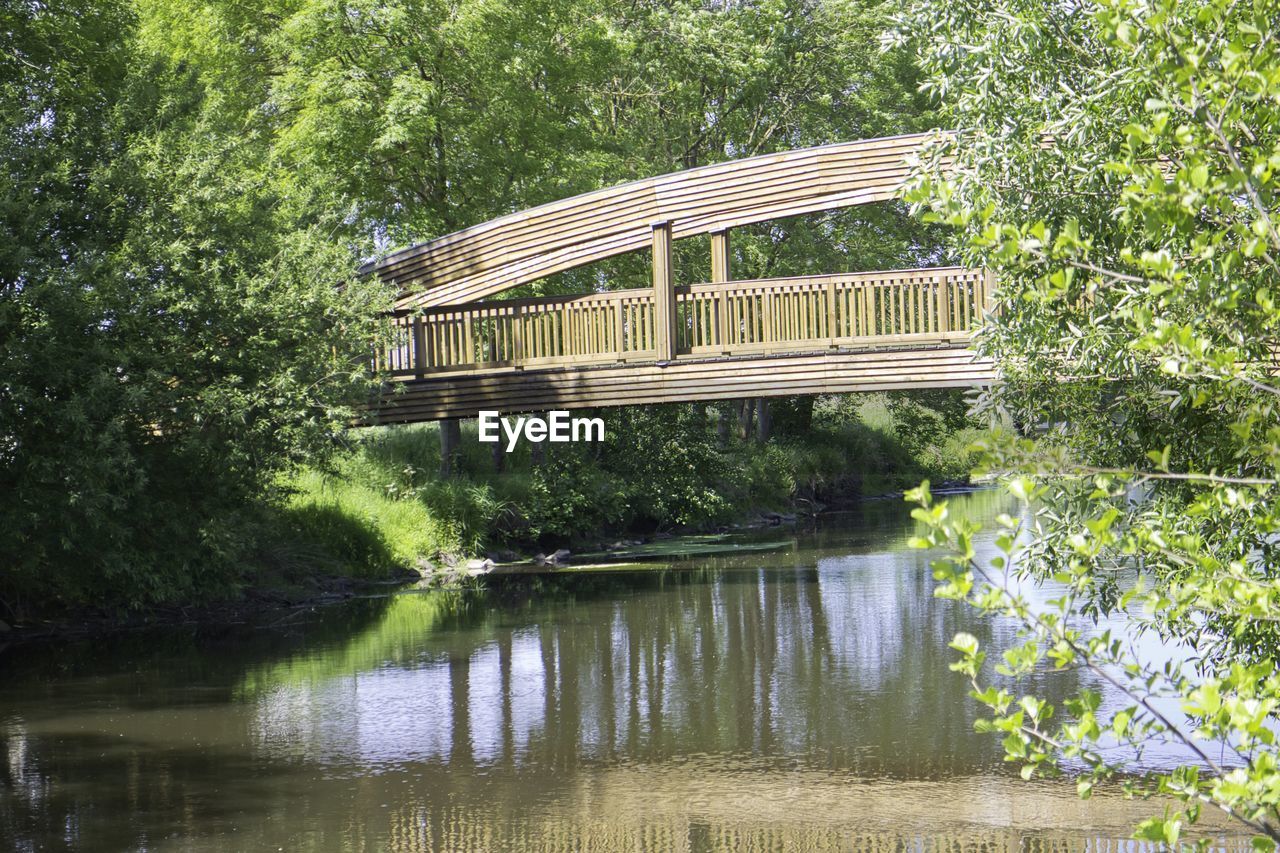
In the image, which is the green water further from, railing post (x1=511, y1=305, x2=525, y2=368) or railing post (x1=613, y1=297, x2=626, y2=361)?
railing post (x1=511, y1=305, x2=525, y2=368)

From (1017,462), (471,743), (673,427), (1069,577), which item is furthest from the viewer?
(673,427)

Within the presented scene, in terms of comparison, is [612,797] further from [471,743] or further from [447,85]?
[447,85]

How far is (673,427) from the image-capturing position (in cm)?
2791

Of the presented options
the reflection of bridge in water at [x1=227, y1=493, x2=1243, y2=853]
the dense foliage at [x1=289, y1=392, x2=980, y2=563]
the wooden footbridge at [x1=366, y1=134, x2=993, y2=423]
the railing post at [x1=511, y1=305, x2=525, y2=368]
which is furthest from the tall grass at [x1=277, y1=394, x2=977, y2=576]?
the reflection of bridge in water at [x1=227, y1=493, x2=1243, y2=853]

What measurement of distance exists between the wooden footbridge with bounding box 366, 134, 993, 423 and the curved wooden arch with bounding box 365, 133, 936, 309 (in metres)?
0.02

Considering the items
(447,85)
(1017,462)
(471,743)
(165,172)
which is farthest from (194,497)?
(1017,462)

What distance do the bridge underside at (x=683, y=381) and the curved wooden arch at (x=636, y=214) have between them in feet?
4.30

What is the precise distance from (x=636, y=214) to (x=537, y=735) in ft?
32.3

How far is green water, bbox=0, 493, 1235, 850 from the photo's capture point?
8.20 metres

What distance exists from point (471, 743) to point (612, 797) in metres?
1.95

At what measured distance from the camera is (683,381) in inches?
746

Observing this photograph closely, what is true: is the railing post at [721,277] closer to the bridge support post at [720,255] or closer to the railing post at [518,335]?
the bridge support post at [720,255]

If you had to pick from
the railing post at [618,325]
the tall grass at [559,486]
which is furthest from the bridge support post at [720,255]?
the tall grass at [559,486]

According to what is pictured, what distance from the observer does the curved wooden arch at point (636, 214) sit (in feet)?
58.5
